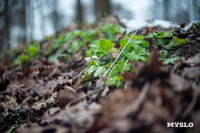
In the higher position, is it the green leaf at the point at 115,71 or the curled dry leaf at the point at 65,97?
the green leaf at the point at 115,71

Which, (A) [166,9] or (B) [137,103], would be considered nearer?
(B) [137,103]

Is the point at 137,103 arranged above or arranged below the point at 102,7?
below

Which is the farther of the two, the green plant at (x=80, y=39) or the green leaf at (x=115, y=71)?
the green plant at (x=80, y=39)

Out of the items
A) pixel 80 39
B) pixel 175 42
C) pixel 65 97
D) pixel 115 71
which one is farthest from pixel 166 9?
pixel 65 97

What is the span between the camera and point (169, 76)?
2.96ft

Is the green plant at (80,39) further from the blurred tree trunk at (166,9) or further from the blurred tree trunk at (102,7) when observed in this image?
the blurred tree trunk at (102,7)

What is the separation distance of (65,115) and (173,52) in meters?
1.46

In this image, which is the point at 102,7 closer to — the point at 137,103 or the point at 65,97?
the point at 65,97

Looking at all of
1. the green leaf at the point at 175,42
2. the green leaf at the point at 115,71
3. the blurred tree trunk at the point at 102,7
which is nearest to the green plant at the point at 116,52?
the green leaf at the point at 115,71

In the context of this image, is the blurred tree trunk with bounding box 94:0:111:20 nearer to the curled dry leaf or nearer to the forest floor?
the forest floor

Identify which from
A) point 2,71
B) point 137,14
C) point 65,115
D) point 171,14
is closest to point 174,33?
point 65,115

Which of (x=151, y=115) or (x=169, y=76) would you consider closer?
(x=151, y=115)

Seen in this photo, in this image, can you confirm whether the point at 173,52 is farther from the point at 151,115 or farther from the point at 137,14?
the point at 137,14

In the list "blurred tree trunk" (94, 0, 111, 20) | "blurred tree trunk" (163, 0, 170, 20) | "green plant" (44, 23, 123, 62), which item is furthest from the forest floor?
"blurred tree trunk" (94, 0, 111, 20)
